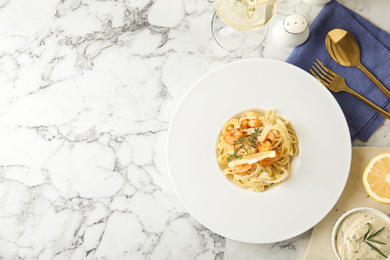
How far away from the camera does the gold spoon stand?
2.14 metres

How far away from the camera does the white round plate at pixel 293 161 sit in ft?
6.69

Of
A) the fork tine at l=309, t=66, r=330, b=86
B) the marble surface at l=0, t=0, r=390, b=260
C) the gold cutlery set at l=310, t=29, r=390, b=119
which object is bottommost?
the marble surface at l=0, t=0, r=390, b=260

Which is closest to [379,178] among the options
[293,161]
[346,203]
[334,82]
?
[346,203]

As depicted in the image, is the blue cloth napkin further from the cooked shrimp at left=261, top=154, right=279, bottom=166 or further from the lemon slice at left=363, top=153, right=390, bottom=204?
the cooked shrimp at left=261, top=154, right=279, bottom=166

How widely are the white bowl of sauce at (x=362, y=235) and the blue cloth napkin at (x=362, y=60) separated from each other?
406 mm

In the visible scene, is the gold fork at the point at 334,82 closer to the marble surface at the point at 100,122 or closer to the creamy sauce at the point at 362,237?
the marble surface at the point at 100,122

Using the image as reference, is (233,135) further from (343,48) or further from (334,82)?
(343,48)

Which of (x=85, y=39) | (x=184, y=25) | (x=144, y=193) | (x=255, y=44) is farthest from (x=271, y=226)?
(x=85, y=39)

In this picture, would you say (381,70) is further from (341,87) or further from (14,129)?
(14,129)

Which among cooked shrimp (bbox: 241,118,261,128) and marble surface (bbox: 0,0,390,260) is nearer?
cooked shrimp (bbox: 241,118,261,128)

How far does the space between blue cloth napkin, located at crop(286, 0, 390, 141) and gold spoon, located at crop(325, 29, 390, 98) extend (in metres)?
0.03

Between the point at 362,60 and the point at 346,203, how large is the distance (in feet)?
2.44

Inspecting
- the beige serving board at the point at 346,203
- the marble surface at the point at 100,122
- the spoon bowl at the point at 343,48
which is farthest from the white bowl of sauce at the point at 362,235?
the spoon bowl at the point at 343,48

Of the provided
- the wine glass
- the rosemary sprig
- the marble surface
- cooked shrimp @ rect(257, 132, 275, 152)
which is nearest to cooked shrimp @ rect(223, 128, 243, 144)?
cooked shrimp @ rect(257, 132, 275, 152)
